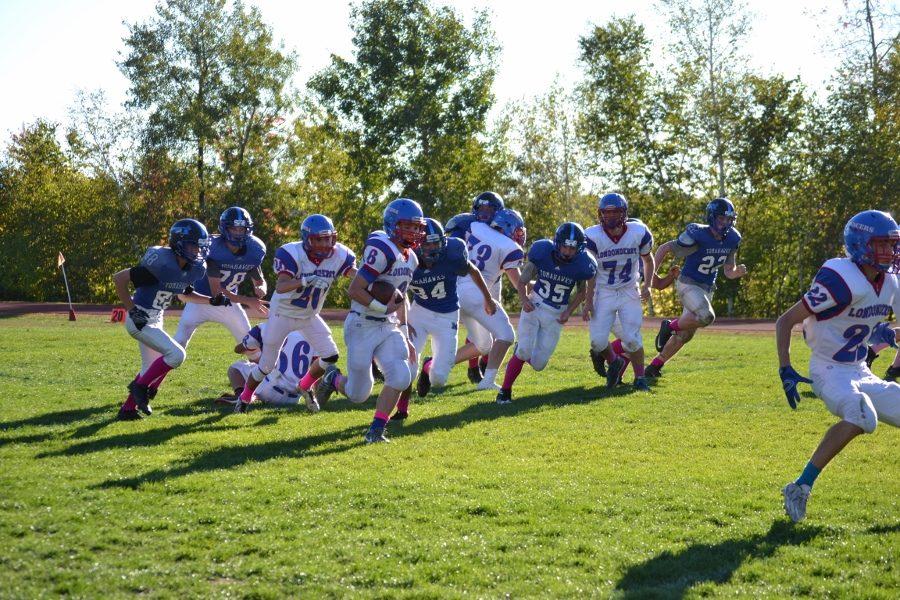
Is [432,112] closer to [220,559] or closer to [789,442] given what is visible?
[789,442]

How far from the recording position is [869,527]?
5.79 m

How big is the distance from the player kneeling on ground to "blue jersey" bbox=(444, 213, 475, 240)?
274 cm

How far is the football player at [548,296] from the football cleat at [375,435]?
298cm

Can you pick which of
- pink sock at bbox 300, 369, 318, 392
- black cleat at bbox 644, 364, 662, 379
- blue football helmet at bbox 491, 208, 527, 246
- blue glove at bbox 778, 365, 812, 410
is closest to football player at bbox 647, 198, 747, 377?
black cleat at bbox 644, 364, 662, 379

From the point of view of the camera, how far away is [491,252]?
39.7 ft

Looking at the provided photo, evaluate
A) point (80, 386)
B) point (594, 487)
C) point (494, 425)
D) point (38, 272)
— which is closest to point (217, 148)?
point (38, 272)

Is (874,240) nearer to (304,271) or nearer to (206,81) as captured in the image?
(304,271)

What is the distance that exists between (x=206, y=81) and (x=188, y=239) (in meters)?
31.2

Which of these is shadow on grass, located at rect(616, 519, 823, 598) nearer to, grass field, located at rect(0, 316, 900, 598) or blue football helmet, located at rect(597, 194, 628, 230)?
grass field, located at rect(0, 316, 900, 598)

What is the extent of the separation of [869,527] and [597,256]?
6268 mm

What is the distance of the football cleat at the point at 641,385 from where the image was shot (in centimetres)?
1170

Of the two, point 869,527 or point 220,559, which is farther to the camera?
point 869,527

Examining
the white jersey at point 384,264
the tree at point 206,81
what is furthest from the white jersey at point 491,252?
the tree at point 206,81

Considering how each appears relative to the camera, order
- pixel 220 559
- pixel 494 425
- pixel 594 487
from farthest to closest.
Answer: pixel 494 425, pixel 594 487, pixel 220 559
